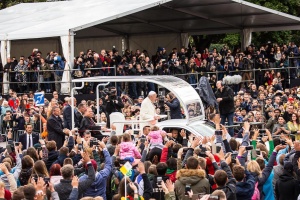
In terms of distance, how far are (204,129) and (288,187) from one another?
7066 mm

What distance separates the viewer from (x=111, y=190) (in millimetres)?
16484

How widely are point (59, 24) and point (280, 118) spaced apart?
1310 centimetres

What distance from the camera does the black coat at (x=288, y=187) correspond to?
15.5m

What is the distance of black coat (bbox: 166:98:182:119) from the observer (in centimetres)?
2420

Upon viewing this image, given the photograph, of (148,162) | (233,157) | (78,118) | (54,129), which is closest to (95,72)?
(78,118)

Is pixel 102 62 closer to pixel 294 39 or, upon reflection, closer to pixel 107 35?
pixel 107 35

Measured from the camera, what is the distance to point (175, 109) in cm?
2427

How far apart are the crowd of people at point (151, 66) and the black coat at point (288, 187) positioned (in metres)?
16.4

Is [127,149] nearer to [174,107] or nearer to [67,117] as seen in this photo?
[67,117]

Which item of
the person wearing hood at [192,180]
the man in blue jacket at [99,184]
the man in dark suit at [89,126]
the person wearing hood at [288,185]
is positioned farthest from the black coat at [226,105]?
the person wearing hood at [192,180]

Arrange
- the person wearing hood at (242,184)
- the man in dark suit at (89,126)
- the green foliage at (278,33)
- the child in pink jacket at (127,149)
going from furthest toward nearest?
the green foliage at (278,33) < the man in dark suit at (89,126) < the child in pink jacket at (127,149) < the person wearing hood at (242,184)

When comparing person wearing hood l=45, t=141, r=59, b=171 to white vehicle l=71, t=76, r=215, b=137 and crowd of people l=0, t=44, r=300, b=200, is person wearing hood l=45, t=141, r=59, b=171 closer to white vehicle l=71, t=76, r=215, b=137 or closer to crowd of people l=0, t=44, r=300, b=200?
crowd of people l=0, t=44, r=300, b=200

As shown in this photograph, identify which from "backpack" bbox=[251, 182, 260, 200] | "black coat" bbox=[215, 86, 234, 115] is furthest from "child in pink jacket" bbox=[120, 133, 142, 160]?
"black coat" bbox=[215, 86, 234, 115]

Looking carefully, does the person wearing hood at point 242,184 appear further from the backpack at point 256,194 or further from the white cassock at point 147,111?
the white cassock at point 147,111
